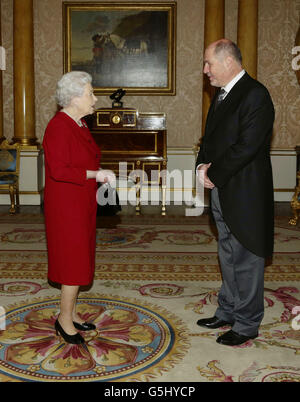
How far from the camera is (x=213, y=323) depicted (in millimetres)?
3020

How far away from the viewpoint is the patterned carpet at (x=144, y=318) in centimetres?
247

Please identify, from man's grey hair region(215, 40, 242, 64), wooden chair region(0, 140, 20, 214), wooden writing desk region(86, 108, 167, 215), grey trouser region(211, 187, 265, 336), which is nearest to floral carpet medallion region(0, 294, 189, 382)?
grey trouser region(211, 187, 265, 336)

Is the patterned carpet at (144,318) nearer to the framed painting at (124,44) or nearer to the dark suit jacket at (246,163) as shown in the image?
the dark suit jacket at (246,163)

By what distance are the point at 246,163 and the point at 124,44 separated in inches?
232

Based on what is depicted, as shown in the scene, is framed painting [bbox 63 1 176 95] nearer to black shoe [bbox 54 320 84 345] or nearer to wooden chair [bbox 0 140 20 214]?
wooden chair [bbox 0 140 20 214]

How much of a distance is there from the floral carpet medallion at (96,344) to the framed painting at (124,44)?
5268 millimetres

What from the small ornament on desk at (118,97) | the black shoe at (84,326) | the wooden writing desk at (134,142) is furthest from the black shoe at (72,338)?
the small ornament on desk at (118,97)

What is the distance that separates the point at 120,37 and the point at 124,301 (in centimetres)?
561

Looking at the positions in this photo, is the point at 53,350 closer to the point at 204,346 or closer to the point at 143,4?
the point at 204,346

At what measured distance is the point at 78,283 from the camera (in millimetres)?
2660

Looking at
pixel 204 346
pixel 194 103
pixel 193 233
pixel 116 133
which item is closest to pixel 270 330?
pixel 204 346

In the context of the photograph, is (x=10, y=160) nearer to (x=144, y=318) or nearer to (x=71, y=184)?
(x=144, y=318)

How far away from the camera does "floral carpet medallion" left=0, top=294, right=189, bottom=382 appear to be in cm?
244

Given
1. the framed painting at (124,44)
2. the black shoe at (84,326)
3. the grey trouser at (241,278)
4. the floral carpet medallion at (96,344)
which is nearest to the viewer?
the floral carpet medallion at (96,344)
